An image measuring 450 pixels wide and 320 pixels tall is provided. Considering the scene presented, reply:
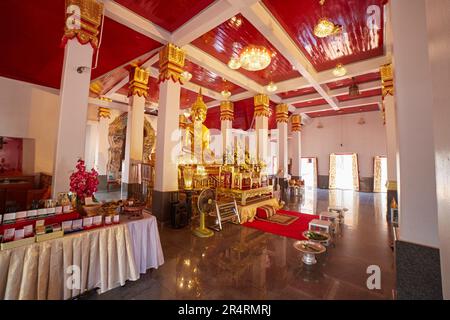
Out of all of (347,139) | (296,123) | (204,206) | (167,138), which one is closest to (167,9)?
(167,138)

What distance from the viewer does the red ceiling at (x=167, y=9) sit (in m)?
3.43

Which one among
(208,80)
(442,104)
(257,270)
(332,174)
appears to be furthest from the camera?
(332,174)

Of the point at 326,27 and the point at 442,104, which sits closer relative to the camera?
the point at 442,104

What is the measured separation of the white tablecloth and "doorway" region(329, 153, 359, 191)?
1253cm

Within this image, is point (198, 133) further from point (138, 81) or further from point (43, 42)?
point (43, 42)

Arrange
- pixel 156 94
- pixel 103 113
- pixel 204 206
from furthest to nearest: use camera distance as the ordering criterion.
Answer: pixel 103 113 → pixel 156 94 → pixel 204 206

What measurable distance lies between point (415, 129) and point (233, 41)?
444cm

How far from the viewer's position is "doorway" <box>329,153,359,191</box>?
444 inches

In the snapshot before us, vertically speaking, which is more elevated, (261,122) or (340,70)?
(340,70)

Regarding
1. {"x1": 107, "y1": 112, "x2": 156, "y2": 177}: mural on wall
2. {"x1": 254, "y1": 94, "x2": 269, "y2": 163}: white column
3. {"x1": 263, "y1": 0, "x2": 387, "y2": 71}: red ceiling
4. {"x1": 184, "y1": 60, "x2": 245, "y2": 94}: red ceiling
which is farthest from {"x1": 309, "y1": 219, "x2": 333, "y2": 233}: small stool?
{"x1": 107, "y1": 112, "x2": 156, "y2": 177}: mural on wall

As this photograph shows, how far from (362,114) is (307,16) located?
397 inches

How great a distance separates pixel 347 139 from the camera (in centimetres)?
1161

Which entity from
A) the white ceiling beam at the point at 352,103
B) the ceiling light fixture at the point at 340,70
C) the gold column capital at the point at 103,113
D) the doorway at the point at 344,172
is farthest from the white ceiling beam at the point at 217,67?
the doorway at the point at 344,172

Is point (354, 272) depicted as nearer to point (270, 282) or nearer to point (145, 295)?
point (270, 282)
